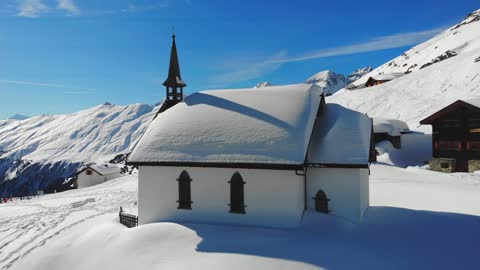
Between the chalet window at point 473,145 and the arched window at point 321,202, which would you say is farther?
the chalet window at point 473,145

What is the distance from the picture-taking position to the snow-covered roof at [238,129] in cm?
1495

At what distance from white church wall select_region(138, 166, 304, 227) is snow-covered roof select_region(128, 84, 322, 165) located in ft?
2.57

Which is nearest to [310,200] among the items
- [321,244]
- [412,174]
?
[321,244]

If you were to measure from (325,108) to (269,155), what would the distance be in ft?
20.1

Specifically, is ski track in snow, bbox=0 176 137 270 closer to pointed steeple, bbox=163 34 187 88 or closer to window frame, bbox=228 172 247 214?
pointed steeple, bbox=163 34 187 88

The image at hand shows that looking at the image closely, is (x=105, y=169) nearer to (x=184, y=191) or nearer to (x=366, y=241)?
(x=184, y=191)

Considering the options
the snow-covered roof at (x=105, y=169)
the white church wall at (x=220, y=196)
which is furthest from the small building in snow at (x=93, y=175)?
the white church wall at (x=220, y=196)

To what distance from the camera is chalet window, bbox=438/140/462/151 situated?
33.0m

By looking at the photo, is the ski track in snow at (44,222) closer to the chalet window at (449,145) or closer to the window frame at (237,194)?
the window frame at (237,194)

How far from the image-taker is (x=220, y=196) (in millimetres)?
15680

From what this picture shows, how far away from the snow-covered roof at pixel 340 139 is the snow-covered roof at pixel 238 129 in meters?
0.88

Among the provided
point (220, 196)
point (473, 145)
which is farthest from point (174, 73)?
point (473, 145)

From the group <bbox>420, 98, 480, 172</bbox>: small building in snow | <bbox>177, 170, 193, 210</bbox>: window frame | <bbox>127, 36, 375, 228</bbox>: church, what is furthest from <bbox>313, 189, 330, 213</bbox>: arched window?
<bbox>420, 98, 480, 172</bbox>: small building in snow

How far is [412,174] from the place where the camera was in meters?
30.8
